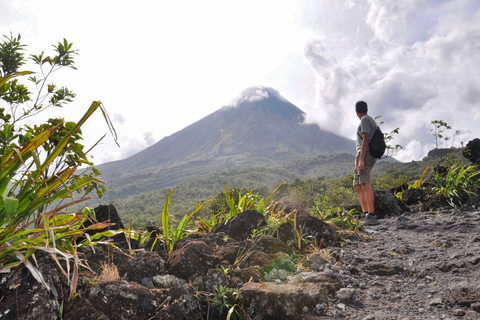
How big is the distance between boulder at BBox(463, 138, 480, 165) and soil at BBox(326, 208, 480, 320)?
14.3ft

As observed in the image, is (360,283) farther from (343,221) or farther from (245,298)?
(343,221)

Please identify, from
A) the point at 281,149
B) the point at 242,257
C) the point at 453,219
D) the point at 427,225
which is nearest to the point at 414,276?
the point at 242,257

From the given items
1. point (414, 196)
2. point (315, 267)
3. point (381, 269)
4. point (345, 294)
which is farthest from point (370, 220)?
point (345, 294)

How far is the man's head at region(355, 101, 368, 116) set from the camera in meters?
4.70

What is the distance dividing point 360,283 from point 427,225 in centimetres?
245

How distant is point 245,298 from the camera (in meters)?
1.65

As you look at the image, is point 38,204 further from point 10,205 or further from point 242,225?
point 242,225

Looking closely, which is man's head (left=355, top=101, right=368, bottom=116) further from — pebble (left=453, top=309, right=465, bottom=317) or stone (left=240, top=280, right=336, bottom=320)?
stone (left=240, top=280, right=336, bottom=320)

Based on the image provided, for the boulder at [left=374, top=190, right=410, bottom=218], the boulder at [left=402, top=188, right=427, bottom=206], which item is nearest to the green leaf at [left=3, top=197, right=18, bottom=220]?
the boulder at [left=374, top=190, right=410, bottom=218]

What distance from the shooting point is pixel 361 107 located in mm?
4711

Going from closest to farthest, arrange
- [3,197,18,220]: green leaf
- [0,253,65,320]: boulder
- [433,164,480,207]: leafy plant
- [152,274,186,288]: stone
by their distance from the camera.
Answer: [0,253,65,320]: boulder, [3,197,18,220]: green leaf, [152,274,186,288]: stone, [433,164,480,207]: leafy plant

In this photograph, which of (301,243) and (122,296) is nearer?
(122,296)

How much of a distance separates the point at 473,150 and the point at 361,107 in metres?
4.65

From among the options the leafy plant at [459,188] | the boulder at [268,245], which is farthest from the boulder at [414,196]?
the boulder at [268,245]
